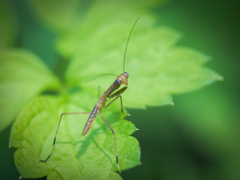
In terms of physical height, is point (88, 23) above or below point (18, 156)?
above

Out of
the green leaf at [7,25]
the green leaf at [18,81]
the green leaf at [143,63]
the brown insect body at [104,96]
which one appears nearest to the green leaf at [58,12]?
the green leaf at [7,25]

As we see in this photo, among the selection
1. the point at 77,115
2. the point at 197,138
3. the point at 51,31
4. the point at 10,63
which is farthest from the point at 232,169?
the point at 51,31

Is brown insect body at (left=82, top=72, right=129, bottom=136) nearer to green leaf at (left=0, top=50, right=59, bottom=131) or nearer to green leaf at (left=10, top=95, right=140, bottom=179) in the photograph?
green leaf at (left=10, top=95, right=140, bottom=179)

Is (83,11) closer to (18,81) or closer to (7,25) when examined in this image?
(7,25)

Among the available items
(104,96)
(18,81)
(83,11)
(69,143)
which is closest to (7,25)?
(83,11)

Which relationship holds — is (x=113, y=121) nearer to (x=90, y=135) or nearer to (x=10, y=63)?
(x=90, y=135)

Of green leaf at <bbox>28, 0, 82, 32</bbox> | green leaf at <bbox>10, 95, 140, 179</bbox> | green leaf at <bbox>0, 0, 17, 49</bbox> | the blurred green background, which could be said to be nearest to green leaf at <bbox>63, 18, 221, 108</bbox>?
green leaf at <bbox>10, 95, 140, 179</bbox>

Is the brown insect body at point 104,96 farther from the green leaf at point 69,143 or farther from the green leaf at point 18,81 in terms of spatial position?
the green leaf at point 18,81
